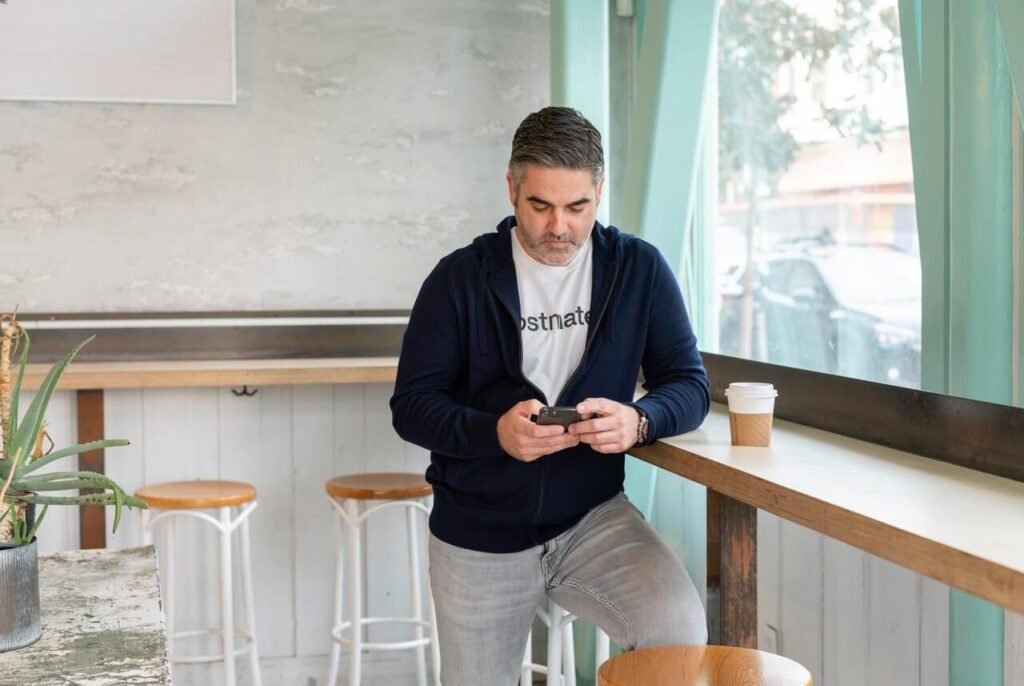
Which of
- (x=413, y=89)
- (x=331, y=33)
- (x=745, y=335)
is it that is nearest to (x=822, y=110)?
(x=745, y=335)

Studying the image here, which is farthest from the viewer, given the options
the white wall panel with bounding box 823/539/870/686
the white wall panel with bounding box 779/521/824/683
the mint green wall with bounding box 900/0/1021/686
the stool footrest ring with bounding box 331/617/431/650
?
the stool footrest ring with bounding box 331/617/431/650

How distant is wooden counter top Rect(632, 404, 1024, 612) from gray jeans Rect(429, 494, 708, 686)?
0.57ft

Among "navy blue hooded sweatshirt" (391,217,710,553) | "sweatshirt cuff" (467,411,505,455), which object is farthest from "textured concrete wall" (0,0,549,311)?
"sweatshirt cuff" (467,411,505,455)

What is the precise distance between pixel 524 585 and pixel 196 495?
1415 millimetres

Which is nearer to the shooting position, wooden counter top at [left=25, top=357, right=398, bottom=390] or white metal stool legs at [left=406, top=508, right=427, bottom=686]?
wooden counter top at [left=25, top=357, right=398, bottom=390]

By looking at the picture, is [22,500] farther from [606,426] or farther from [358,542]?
[358,542]

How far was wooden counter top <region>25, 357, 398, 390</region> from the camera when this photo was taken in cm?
321

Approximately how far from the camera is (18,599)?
4.47ft

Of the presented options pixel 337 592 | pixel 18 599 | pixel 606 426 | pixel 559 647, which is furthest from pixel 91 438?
pixel 18 599

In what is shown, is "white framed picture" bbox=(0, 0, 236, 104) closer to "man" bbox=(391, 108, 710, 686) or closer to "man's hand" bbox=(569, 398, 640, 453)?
"man" bbox=(391, 108, 710, 686)

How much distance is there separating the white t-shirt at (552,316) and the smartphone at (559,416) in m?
0.23

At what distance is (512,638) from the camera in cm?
219

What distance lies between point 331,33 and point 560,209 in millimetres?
1989

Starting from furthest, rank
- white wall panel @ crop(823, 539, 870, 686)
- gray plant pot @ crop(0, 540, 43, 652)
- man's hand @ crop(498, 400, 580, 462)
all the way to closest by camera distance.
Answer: white wall panel @ crop(823, 539, 870, 686), man's hand @ crop(498, 400, 580, 462), gray plant pot @ crop(0, 540, 43, 652)
